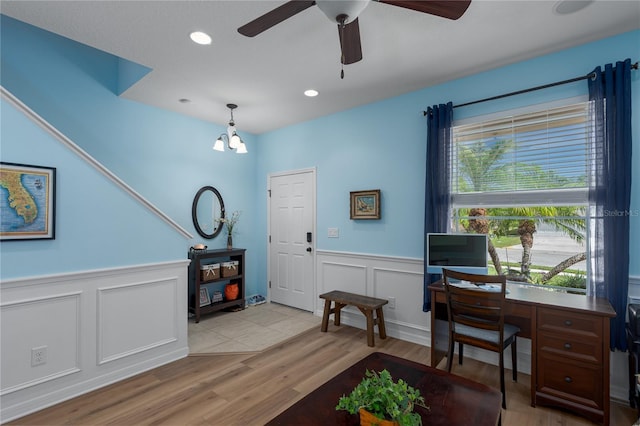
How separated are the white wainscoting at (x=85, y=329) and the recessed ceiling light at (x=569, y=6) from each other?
140 inches

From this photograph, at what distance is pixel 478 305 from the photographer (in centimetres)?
230

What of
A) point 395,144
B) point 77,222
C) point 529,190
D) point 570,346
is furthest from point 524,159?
point 77,222

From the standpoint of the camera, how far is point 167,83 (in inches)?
127

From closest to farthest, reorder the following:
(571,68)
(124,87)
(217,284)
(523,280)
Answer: (571,68)
(523,280)
(124,87)
(217,284)

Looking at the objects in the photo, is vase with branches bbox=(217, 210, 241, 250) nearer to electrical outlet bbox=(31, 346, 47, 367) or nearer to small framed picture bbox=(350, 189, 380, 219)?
small framed picture bbox=(350, 189, 380, 219)

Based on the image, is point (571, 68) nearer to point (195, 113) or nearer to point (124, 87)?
point (195, 113)

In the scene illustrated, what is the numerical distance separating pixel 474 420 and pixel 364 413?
21.6 inches

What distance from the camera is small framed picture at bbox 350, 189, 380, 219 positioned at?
3643 millimetres

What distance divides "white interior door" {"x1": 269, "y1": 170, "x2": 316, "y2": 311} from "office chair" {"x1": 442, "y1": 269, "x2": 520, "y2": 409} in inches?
88.1

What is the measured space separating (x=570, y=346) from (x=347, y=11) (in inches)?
100

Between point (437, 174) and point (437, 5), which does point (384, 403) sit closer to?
point (437, 5)

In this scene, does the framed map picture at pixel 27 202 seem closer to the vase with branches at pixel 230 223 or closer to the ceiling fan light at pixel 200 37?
the ceiling fan light at pixel 200 37

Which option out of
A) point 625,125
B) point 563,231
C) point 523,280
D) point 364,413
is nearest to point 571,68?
point 625,125

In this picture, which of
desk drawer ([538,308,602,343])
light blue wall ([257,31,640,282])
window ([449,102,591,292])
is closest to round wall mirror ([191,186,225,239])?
light blue wall ([257,31,640,282])
